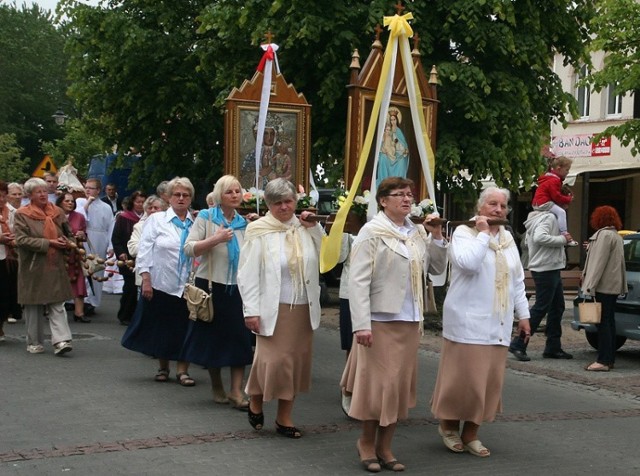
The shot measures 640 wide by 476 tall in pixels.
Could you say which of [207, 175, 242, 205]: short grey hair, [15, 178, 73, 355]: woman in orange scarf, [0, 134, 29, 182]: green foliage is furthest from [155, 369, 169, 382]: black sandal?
[0, 134, 29, 182]: green foliage

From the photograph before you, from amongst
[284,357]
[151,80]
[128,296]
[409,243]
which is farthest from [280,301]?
[151,80]

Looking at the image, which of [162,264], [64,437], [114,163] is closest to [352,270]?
[64,437]

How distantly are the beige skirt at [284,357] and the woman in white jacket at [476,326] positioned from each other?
99cm

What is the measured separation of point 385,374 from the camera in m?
6.80

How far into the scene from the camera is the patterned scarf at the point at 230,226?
8836 millimetres

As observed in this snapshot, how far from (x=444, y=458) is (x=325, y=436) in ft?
3.27

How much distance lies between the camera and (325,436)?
779cm

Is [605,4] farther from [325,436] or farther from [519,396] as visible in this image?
[325,436]

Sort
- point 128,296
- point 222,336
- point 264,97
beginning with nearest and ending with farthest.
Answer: point 222,336
point 264,97
point 128,296

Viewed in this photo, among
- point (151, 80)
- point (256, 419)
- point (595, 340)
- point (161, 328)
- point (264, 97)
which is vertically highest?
point (151, 80)

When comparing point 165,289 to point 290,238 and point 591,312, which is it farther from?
point 591,312

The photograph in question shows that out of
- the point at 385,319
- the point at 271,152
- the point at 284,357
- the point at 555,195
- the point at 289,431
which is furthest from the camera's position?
the point at 271,152

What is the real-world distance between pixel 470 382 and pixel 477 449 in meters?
0.49

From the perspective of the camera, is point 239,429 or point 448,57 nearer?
point 239,429
